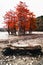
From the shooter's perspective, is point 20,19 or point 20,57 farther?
point 20,19

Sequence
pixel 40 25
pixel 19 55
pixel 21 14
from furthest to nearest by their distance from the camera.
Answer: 1. pixel 40 25
2. pixel 21 14
3. pixel 19 55

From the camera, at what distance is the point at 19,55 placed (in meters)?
18.9

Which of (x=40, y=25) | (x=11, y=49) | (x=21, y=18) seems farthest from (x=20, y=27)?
(x=11, y=49)

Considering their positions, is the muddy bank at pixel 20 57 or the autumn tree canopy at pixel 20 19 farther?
the autumn tree canopy at pixel 20 19

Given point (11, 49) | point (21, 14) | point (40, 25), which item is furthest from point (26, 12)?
point (11, 49)

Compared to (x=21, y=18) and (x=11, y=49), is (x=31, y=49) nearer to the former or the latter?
(x=11, y=49)

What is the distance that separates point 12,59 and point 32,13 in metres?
37.0

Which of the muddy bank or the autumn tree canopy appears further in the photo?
the autumn tree canopy

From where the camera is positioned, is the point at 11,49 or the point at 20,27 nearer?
the point at 11,49

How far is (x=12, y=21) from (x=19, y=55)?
3553 cm

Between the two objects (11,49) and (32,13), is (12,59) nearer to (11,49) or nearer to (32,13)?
(11,49)

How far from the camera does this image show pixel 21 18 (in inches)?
1996

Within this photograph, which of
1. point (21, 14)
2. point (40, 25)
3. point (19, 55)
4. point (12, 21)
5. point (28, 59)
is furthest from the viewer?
point (40, 25)

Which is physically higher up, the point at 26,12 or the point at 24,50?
the point at 26,12
